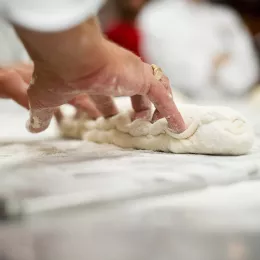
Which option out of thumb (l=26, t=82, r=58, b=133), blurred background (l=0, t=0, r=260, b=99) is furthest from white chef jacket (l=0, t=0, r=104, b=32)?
blurred background (l=0, t=0, r=260, b=99)

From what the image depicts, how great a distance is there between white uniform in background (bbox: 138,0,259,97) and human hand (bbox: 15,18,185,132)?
1589 millimetres

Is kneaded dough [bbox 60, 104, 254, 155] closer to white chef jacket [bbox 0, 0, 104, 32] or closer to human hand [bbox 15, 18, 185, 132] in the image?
human hand [bbox 15, 18, 185, 132]

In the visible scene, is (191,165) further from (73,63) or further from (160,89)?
(73,63)

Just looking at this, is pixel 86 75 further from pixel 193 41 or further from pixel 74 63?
pixel 193 41

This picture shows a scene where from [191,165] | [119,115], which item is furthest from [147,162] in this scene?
[119,115]

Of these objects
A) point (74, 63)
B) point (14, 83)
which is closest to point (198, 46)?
point (14, 83)

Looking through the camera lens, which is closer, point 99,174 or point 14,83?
point 99,174

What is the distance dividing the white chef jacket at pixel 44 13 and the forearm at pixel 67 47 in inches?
0.5

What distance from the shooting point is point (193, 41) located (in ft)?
8.02

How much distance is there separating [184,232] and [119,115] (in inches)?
16.6

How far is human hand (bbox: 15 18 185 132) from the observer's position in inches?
19.8

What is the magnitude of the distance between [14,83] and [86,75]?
32 cm

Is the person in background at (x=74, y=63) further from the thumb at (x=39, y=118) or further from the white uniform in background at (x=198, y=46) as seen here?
the white uniform in background at (x=198, y=46)

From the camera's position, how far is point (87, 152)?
2.42ft
